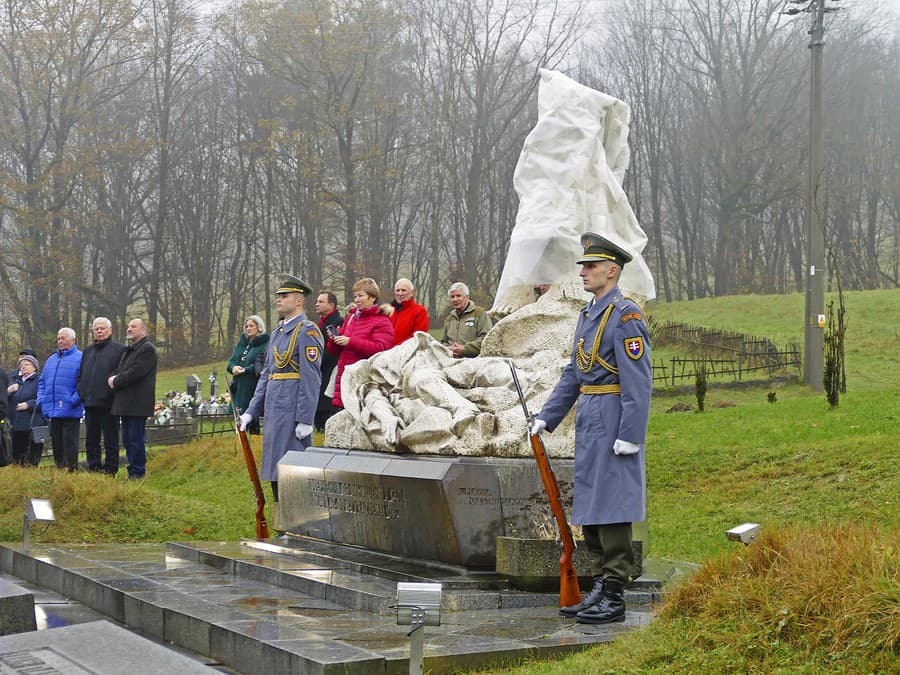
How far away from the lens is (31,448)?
1402 cm

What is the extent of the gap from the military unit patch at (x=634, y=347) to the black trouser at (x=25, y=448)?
10191mm

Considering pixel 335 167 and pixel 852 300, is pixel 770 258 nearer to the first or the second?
pixel 852 300

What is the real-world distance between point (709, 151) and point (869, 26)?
7.87 meters

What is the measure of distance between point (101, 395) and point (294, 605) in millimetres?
6636

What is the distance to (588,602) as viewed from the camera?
18.5 feet

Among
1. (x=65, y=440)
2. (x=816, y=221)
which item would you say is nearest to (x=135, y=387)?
(x=65, y=440)

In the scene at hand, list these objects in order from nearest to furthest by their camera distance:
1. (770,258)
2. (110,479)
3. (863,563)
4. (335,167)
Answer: (863,563) → (110,479) → (335,167) → (770,258)

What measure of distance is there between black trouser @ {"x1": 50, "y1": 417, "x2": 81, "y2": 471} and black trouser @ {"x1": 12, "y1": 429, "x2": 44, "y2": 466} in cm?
131

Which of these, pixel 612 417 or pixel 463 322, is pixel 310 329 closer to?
pixel 463 322

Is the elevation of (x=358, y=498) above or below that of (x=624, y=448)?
below

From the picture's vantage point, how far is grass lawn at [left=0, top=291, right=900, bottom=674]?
13.2 feet

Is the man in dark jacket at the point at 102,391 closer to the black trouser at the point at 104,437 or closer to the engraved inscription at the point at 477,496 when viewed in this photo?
the black trouser at the point at 104,437

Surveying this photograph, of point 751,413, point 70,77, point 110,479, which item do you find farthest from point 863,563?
point 70,77

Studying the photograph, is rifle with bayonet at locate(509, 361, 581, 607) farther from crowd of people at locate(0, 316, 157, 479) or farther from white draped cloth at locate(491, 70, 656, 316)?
crowd of people at locate(0, 316, 157, 479)
